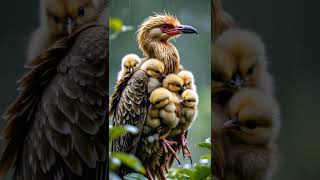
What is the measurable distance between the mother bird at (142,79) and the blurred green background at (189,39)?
0.13 feet

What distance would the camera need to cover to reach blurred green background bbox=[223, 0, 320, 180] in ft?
9.56

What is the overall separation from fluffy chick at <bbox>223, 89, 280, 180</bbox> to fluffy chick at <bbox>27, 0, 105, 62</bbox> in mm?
1022

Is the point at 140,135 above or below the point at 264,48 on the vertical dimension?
below

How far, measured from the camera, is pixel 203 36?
289 cm

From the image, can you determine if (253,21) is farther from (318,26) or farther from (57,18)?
(57,18)

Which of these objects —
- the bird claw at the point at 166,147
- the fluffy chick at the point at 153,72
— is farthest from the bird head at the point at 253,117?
the fluffy chick at the point at 153,72

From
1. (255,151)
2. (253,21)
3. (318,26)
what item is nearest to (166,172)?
(255,151)

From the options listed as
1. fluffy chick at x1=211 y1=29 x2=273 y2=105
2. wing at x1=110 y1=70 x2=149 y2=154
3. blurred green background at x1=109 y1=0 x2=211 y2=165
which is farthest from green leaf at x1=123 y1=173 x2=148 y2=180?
fluffy chick at x1=211 y1=29 x2=273 y2=105

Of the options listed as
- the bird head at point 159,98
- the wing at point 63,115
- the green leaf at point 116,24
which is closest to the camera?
the green leaf at point 116,24

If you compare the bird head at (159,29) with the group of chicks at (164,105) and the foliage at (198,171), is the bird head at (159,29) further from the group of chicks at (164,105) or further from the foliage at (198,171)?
the foliage at (198,171)

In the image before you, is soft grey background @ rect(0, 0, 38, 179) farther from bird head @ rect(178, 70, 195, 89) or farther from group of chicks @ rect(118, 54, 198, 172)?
bird head @ rect(178, 70, 195, 89)

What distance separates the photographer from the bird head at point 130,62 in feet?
9.43

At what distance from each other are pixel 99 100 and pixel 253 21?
1055mm

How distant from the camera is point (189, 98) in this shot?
288 centimetres
